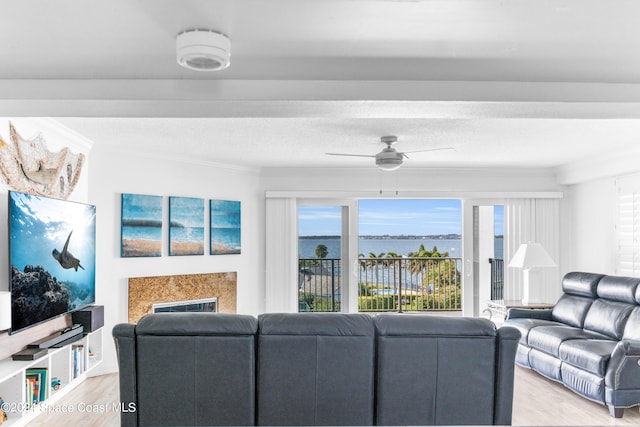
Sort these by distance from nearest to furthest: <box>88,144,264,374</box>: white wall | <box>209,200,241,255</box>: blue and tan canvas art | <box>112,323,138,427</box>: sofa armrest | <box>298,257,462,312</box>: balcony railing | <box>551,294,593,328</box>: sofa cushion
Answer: <box>112,323,138,427</box>: sofa armrest → <box>551,294,593,328</box>: sofa cushion → <box>88,144,264,374</box>: white wall → <box>209,200,241,255</box>: blue and tan canvas art → <box>298,257,462,312</box>: balcony railing

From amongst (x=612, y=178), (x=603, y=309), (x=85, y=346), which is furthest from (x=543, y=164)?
(x=85, y=346)

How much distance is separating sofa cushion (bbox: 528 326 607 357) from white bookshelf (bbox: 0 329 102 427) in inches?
168

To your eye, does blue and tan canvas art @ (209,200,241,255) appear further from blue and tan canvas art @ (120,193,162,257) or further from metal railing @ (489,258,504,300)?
metal railing @ (489,258,504,300)

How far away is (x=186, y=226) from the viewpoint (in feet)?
21.8

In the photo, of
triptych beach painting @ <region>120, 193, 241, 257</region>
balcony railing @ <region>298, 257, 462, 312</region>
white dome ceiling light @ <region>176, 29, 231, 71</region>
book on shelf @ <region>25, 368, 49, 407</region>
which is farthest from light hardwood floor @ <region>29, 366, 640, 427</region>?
balcony railing @ <region>298, 257, 462, 312</region>

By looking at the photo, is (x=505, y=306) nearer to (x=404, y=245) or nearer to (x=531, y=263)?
(x=531, y=263)

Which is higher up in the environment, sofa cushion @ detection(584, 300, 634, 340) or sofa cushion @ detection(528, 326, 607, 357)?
sofa cushion @ detection(584, 300, 634, 340)

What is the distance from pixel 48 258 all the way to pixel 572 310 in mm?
5114

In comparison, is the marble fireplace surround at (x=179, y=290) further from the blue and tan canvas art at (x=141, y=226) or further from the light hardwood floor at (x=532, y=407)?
the light hardwood floor at (x=532, y=407)

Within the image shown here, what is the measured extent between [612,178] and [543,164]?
0.90m

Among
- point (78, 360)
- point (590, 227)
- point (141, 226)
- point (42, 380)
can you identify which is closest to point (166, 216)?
point (141, 226)

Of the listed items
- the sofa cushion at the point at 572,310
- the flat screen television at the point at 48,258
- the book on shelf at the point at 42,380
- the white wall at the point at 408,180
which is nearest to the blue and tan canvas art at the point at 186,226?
the white wall at the point at 408,180

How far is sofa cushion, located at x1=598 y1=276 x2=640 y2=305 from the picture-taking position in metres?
5.09

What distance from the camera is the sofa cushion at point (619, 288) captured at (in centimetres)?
509
